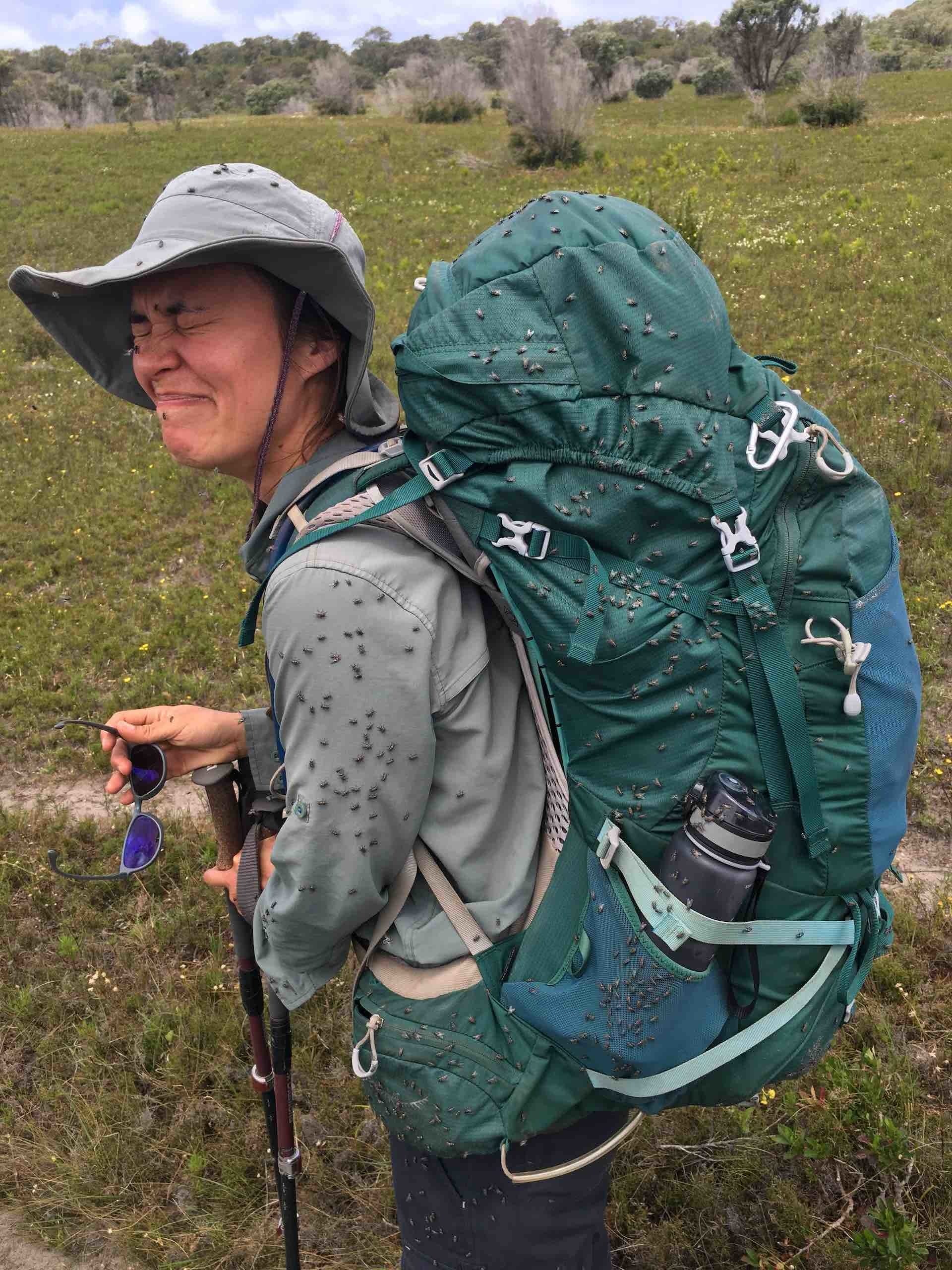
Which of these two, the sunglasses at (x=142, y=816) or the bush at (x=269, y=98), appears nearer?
the sunglasses at (x=142, y=816)

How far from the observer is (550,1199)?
1717 millimetres

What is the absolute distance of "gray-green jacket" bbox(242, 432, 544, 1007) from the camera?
4.62 ft

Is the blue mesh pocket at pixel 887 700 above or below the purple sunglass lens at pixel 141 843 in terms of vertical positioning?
above

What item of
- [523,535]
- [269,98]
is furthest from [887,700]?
[269,98]

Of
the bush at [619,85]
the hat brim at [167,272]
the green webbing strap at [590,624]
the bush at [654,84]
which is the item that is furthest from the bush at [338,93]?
the green webbing strap at [590,624]

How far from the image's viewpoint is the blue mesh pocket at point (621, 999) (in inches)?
55.2

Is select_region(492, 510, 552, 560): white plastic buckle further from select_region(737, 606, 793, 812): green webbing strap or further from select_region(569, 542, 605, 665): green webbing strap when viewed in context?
select_region(737, 606, 793, 812): green webbing strap

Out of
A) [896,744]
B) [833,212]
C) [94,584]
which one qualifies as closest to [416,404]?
[896,744]

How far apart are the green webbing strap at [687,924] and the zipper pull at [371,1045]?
51 centimetres

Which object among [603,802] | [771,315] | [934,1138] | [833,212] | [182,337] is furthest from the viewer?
[833,212]

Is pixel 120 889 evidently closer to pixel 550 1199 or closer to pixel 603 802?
pixel 550 1199

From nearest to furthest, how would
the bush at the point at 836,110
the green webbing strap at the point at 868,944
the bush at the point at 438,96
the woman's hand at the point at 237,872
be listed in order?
the green webbing strap at the point at 868,944 → the woman's hand at the point at 237,872 → the bush at the point at 836,110 → the bush at the point at 438,96

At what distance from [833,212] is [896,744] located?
47.2 ft

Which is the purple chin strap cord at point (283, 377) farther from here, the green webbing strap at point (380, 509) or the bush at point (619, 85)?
the bush at point (619, 85)
